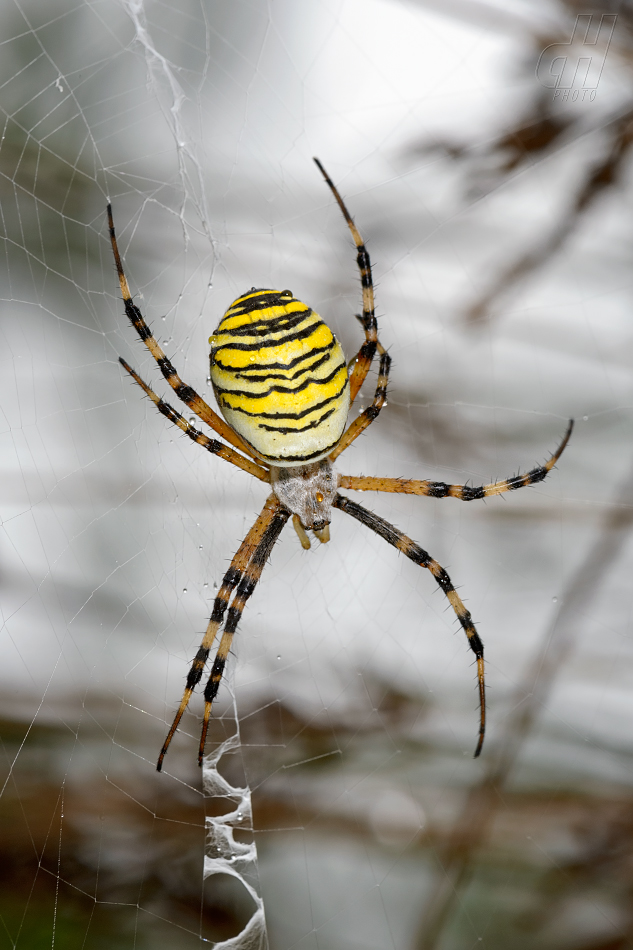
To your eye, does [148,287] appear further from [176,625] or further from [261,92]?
[176,625]

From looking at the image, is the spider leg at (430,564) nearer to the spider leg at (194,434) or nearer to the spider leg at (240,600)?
the spider leg at (240,600)

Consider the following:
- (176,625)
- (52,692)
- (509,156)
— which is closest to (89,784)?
(52,692)

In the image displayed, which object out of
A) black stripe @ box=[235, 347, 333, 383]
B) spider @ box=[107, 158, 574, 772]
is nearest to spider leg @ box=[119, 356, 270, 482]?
spider @ box=[107, 158, 574, 772]

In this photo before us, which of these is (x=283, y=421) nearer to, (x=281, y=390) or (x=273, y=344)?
(x=281, y=390)
